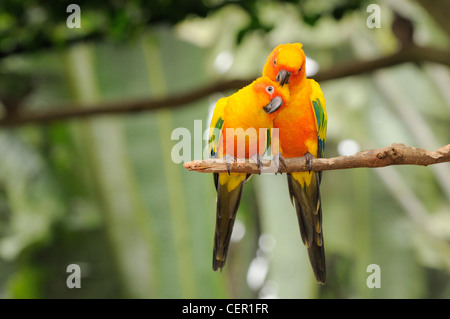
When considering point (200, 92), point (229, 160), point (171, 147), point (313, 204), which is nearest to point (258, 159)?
point (229, 160)

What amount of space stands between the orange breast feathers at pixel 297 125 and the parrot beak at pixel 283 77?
4cm

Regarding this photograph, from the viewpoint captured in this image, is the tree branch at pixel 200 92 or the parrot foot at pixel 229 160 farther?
the tree branch at pixel 200 92

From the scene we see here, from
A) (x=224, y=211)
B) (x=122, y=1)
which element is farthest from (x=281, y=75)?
(x=122, y=1)

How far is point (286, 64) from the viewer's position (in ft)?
1.86

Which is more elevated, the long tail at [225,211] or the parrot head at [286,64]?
the parrot head at [286,64]

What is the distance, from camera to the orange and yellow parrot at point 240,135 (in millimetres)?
558

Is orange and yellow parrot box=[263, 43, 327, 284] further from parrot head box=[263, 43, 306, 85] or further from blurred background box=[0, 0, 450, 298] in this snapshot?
blurred background box=[0, 0, 450, 298]

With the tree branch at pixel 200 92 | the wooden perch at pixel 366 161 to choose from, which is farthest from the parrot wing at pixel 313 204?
the tree branch at pixel 200 92

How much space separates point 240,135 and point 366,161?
0.16 meters

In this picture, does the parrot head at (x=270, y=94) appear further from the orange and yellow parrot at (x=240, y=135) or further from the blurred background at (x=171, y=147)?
the blurred background at (x=171, y=147)

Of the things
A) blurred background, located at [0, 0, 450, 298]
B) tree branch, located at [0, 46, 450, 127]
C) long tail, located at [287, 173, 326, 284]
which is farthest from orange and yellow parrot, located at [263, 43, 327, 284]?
tree branch, located at [0, 46, 450, 127]

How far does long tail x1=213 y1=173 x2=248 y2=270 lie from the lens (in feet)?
1.96

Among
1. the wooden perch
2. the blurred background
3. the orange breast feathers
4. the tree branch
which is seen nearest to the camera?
the wooden perch

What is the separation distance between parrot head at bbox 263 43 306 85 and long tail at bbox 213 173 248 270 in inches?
5.8
